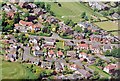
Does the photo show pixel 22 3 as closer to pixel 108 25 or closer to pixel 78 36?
pixel 78 36

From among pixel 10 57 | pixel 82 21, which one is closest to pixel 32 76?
pixel 10 57

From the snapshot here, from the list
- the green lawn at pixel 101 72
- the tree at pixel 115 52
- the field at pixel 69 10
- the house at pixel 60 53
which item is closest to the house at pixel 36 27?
the field at pixel 69 10

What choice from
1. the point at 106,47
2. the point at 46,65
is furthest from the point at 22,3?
Result: the point at 106,47

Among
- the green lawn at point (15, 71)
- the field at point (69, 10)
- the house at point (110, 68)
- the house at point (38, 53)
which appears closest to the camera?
the green lawn at point (15, 71)

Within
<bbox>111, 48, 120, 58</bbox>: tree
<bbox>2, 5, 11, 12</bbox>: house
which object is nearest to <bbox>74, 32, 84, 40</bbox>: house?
<bbox>111, 48, 120, 58</bbox>: tree

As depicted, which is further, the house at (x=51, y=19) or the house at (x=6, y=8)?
the house at (x=51, y=19)

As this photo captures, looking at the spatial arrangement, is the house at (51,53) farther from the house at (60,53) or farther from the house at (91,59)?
the house at (91,59)

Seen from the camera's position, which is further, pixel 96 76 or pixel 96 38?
pixel 96 38
